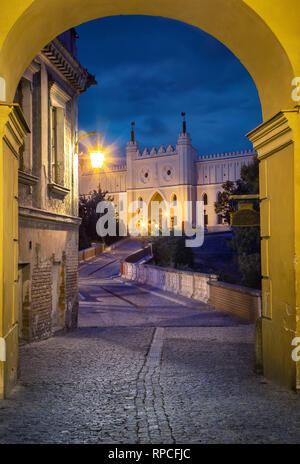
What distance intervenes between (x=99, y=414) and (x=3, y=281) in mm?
1818

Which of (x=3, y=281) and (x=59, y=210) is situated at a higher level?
(x=59, y=210)

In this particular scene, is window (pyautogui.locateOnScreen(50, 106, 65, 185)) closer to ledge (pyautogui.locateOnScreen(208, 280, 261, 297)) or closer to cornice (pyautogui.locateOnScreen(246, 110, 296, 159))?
ledge (pyautogui.locateOnScreen(208, 280, 261, 297))

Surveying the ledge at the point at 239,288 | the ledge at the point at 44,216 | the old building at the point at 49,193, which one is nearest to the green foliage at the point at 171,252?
the ledge at the point at 239,288

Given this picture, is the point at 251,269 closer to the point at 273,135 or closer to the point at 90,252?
the point at 90,252

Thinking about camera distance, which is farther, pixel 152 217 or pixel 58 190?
pixel 152 217

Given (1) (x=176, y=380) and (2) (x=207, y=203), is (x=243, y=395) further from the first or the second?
(2) (x=207, y=203)

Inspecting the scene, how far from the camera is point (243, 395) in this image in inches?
235

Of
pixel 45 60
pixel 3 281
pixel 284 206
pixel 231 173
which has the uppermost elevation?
pixel 231 173

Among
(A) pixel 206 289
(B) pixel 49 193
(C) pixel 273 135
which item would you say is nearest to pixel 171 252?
(A) pixel 206 289

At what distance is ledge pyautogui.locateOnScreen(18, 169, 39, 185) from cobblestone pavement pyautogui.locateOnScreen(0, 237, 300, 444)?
320 cm

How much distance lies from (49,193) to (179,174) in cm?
6205

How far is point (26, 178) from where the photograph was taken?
10.1 metres

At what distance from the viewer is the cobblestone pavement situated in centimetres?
459
